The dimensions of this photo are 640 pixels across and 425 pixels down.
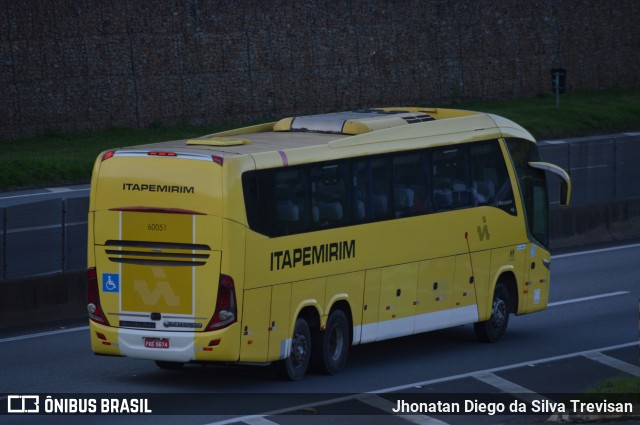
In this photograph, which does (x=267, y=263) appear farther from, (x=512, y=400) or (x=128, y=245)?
(x=512, y=400)

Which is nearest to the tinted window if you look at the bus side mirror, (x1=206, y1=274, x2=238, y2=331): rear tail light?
the bus side mirror

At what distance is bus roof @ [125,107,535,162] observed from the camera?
17344 millimetres

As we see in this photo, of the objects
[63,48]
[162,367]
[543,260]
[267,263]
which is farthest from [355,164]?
[63,48]

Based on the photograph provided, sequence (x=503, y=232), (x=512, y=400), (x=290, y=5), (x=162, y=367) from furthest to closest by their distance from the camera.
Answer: (x=290, y=5) → (x=503, y=232) → (x=162, y=367) → (x=512, y=400)

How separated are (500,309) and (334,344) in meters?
4.00

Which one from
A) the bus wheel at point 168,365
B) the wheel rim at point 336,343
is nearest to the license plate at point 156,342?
the bus wheel at point 168,365

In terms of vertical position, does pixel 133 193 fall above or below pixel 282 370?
above

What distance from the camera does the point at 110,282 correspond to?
660 inches

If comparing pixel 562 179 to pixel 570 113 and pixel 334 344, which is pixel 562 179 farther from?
pixel 570 113

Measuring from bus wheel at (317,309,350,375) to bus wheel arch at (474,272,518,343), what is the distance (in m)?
3.39

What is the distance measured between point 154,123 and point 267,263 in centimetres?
3030

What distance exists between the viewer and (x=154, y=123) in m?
46.4

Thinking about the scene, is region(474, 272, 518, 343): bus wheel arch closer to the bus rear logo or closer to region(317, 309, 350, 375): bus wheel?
region(317, 309, 350, 375): bus wheel
